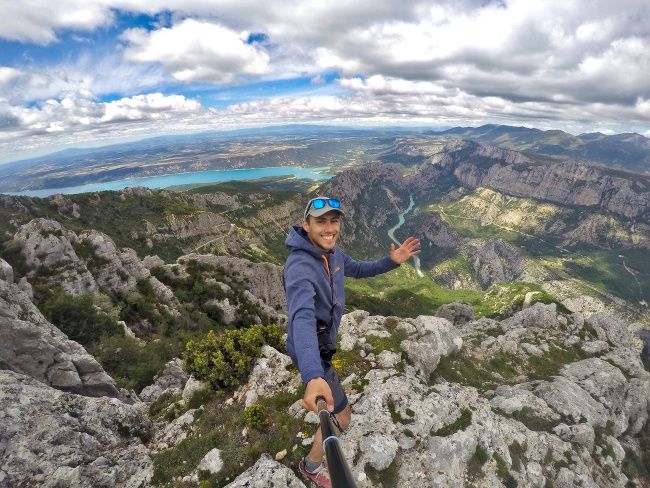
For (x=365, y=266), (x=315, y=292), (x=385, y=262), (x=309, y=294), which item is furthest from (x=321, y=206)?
(x=385, y=262)

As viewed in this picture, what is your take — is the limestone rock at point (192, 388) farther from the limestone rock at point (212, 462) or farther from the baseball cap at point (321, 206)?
the baseball cap at point (321, 206)

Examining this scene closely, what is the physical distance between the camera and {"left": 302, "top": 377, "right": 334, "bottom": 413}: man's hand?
6.67 metres

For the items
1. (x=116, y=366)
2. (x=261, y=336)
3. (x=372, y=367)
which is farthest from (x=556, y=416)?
(x=116, y=366)

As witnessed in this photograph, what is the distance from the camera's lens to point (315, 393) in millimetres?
6828

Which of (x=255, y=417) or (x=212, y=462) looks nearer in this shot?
(x=212, y=462)

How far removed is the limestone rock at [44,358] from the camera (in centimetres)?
2511

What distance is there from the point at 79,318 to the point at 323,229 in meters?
56.5

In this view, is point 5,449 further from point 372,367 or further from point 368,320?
point 368,320

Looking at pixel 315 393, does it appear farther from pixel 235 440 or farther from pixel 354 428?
pixel 235 440

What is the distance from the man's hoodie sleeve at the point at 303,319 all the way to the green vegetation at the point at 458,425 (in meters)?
13.1

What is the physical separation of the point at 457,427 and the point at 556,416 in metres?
13.9

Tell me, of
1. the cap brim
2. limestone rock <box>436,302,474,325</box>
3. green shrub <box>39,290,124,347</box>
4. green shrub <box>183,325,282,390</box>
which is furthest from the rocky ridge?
limestone rock <box>436,302,474,325</box>

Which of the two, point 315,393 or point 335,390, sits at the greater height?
point 315,393

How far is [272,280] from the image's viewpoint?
11369cm
